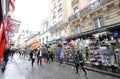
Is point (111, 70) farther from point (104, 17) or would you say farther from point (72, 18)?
point (72, 18)

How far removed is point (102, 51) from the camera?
39.4 feet

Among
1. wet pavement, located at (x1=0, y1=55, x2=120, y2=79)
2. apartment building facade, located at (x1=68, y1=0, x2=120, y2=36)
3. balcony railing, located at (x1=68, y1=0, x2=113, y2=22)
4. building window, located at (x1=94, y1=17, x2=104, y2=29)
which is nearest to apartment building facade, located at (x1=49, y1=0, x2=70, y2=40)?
apartment building facade, located at (x1=68, y1=0, x2=120, y2=36)

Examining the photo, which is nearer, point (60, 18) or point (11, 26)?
point (11, 26)

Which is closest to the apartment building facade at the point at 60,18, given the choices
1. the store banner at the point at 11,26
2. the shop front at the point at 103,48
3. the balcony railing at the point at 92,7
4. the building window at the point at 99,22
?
the balcony railing at the point at 92,7

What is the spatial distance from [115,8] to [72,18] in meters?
8.62

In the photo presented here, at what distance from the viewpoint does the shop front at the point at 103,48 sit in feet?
35.3

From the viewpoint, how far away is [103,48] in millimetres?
11992

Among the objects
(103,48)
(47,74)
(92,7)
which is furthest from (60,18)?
(47,74)

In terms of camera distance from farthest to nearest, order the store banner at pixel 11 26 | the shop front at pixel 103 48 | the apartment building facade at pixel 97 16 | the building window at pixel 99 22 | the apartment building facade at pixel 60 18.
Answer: the apartment building facade at pixel 60 18, the building window at pixel 99 22, the apartment building facade at pixel 97 16, the shop front at pixel 103 48, the store banner at pixel 11 26

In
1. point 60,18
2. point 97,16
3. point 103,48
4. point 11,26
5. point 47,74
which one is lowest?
point 47,74

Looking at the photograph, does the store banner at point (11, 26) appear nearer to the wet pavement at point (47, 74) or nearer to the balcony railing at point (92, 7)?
the wet pavement at point (47, 74)

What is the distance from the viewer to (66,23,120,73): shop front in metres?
10.8

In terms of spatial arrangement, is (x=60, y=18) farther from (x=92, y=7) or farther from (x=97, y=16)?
(x=97, y=16)

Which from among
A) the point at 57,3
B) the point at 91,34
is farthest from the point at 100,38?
the point at 57,3
